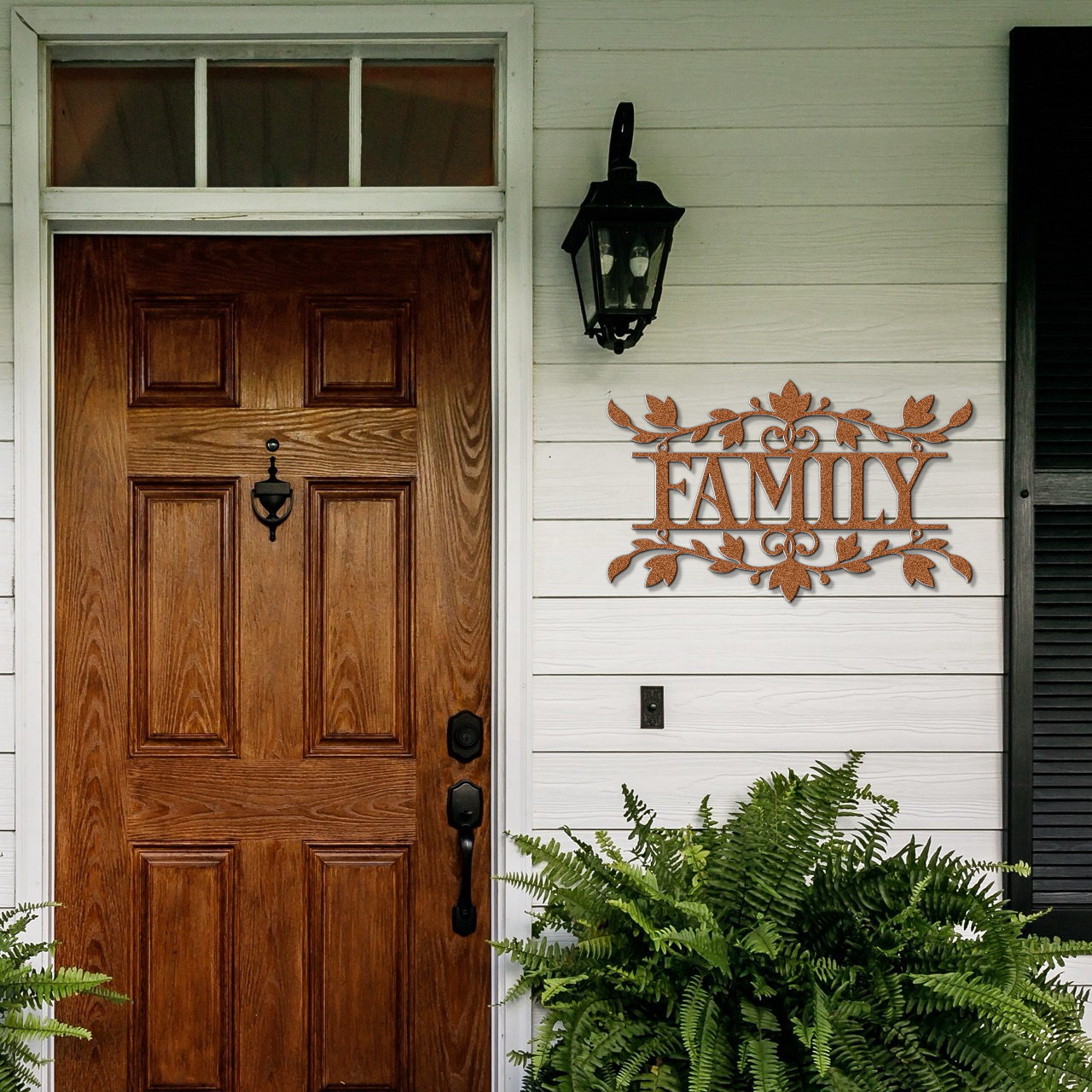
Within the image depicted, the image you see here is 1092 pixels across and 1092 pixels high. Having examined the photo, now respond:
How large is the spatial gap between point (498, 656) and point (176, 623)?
2.21ft

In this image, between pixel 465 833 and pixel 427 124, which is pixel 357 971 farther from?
pixel 427 124

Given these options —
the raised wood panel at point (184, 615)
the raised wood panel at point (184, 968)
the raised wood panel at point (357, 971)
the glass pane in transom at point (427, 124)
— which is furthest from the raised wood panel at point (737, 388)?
the raised wood panel at point (184, 968)

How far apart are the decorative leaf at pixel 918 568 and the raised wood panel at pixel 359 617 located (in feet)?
3.34

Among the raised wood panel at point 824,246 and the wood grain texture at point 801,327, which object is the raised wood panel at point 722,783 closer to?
the wood grain texture at point 801,327

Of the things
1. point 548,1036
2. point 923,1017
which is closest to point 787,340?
point 923,1017

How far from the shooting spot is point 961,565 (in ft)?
6.42

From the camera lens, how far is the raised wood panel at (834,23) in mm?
1948

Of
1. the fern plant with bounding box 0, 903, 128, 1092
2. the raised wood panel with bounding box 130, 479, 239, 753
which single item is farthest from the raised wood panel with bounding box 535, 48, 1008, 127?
the fern plant with bounding box 0, 903, 128, 1092

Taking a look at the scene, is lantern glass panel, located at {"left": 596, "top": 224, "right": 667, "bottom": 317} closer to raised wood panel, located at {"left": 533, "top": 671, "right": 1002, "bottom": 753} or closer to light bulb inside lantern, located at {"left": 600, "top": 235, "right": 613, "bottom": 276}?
light bulb inside lantern, located at {"left": 600, "top": 235, "right": 613, "bottom": 276}

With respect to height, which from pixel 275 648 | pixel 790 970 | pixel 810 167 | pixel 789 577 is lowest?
pixel 790 970

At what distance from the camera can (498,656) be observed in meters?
1.97

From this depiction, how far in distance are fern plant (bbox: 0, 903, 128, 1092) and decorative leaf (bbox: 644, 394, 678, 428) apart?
1.44 meters

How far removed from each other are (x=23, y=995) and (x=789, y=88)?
2241mm

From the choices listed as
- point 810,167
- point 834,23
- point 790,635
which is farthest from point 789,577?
point 834,23
